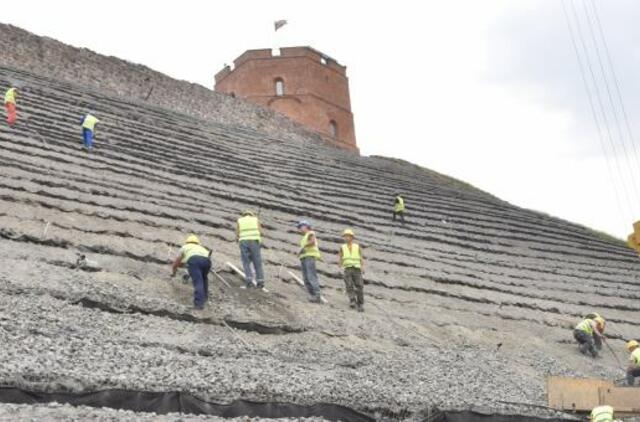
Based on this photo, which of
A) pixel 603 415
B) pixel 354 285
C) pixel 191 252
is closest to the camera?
pixel 603 415

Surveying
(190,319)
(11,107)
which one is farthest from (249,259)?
(11,107)

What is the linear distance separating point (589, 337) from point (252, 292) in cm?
382

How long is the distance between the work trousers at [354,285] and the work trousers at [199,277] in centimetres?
165

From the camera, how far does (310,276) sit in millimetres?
7168

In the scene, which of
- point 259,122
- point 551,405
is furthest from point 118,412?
point 259,122

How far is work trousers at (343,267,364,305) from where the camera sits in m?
7.35

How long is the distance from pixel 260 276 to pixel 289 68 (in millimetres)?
18661

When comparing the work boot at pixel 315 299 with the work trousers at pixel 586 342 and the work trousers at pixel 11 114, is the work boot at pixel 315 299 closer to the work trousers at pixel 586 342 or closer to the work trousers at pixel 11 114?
the work trousers at pixel 586 342

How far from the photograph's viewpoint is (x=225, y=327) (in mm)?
5770

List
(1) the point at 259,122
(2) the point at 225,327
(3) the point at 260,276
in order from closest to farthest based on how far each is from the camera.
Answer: (2) the point at 225,327, (3) the point at 260,276, (1) the point at 259,122

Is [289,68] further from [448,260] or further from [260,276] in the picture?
[260,276]

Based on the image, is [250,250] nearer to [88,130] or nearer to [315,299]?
[315,299]

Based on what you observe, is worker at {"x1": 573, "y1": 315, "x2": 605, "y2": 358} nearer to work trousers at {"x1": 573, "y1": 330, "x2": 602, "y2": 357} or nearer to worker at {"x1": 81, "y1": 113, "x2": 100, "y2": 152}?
work trousers at {"x1": 573, "y1": 330, "x2": 602, "y2": 357}

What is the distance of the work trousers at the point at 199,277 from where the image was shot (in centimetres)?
594
